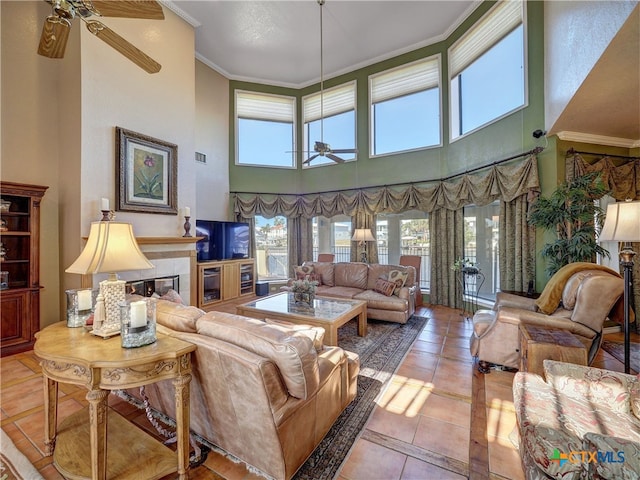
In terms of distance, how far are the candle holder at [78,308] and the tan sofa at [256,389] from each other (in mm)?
527

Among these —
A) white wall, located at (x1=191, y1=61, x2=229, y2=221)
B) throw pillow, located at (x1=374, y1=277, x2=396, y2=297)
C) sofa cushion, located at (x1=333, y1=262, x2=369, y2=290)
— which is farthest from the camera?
white wall, located at (x1=191, y1=61, x2=229, y2=221)

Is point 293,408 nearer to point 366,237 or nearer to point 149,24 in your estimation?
point 366,237

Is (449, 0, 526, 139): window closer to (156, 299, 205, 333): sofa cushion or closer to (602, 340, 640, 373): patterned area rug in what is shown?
(602, 340, 640, 373): patterned area rug

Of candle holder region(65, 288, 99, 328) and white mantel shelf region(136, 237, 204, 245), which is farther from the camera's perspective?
white mantel shelf region(136, 237, 204, 245)

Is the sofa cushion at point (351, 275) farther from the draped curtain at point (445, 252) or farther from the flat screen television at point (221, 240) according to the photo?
the flat screen television at point (221, 240)

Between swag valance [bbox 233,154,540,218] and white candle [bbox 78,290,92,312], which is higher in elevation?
swag valance [bbox 233,154,540,218]

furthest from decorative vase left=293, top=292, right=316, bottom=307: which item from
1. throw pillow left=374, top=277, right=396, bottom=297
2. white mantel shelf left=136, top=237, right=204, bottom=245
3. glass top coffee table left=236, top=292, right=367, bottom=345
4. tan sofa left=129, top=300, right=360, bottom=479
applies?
white mantel shelf left=136, top=237, right=204, bottom=245

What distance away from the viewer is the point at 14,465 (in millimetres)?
1677

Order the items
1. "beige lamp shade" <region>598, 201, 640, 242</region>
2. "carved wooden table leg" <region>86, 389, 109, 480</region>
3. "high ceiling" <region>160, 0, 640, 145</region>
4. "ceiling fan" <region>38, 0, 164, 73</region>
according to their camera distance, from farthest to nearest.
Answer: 1. "high ceiling" <region>160, 0, 640, 145</region>
2. "beige lamp shade" <region>598, 201, 640, 242</region>
3. "ceiling fan" <region>38, 0, 164, 73</region>
4. "carved wooden table leg" <region>86, 389, 109, 480</region>

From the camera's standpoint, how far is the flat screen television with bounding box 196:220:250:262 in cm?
573

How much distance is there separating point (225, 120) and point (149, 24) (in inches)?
99.2

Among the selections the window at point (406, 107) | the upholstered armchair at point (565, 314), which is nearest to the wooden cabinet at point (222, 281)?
the window at point (406, 107)

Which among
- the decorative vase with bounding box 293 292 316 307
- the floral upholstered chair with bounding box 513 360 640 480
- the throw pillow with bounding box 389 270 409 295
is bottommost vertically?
the floral upholstered chair with bounding box 513 360 640 480

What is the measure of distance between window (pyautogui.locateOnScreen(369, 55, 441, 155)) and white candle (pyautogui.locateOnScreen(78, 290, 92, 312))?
19.7 feet
